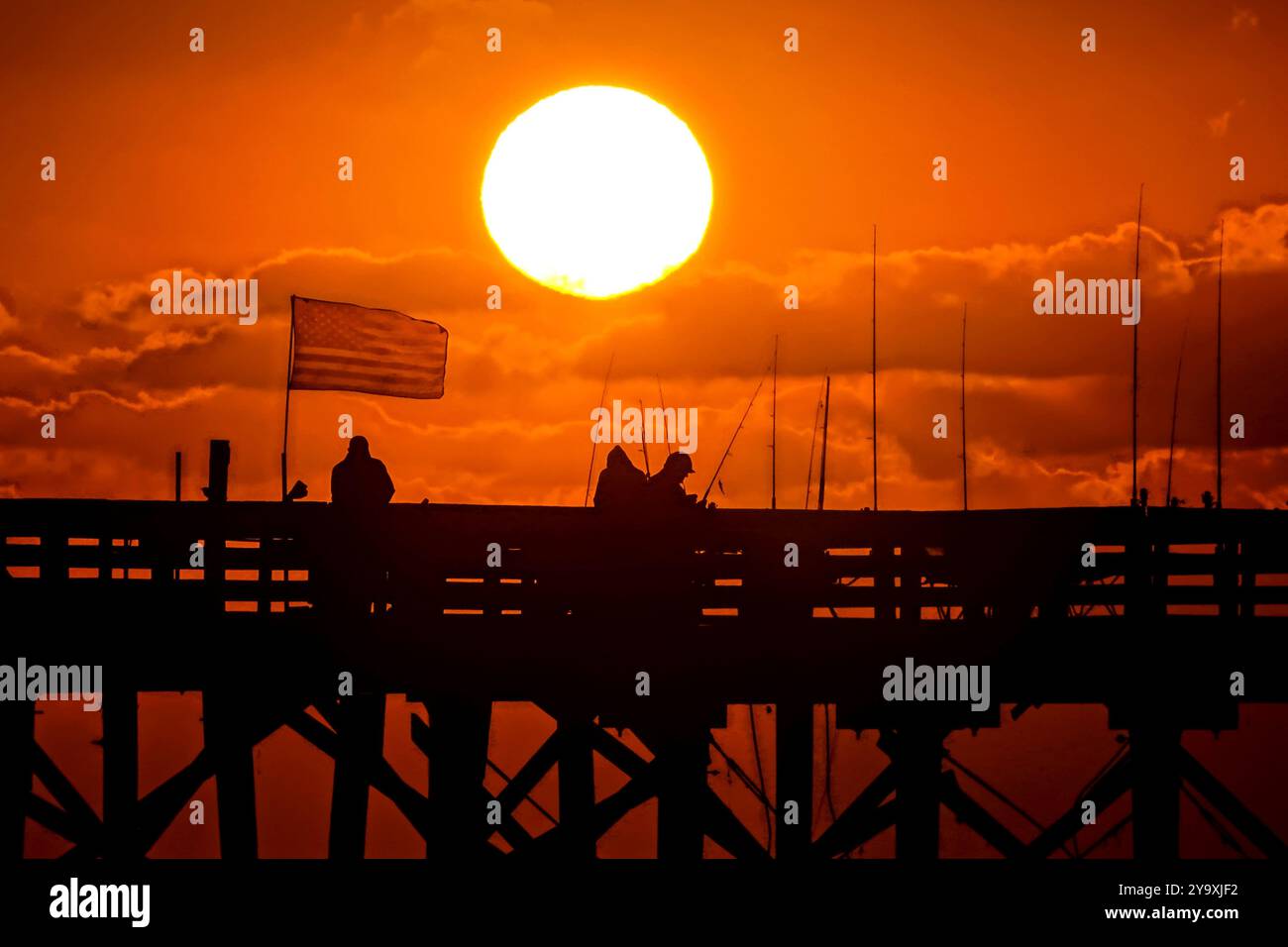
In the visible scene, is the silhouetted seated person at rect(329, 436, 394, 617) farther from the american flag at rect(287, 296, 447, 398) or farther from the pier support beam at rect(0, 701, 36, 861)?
the american flag at rect(287, 296, 447, 398)

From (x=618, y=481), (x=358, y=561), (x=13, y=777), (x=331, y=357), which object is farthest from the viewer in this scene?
(x=331, y=357)

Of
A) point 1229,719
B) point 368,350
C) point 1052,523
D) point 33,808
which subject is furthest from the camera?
point 368,350

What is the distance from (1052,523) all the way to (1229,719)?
2653 millimetres

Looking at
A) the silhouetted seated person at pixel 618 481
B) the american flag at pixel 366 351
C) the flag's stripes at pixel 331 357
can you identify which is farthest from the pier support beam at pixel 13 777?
the flag's stripes at pixel 331 357

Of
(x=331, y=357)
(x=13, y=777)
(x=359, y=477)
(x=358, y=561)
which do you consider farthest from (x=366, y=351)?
(x=358, y=561)

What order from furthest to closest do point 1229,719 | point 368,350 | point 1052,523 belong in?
point 368,350
point 1229,719
point 1052,523

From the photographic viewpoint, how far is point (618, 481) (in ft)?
57.3

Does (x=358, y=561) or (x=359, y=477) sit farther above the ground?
(x=359, y=477)

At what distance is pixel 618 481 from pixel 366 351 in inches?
267

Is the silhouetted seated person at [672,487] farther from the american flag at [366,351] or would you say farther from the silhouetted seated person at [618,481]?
the american flag at [366,351]

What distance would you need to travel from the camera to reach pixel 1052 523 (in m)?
15.4

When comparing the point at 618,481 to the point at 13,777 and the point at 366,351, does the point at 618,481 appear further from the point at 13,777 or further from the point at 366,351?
the point at 366,351
